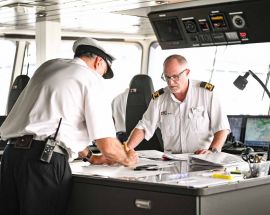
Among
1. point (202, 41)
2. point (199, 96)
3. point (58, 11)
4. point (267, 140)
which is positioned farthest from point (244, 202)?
point (58, 11)

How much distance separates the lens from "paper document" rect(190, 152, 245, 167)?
386 cm

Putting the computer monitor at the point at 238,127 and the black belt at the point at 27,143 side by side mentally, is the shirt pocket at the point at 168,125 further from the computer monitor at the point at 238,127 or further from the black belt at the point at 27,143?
the black belt at the point at 27,143

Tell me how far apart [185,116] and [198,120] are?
4.5 inches

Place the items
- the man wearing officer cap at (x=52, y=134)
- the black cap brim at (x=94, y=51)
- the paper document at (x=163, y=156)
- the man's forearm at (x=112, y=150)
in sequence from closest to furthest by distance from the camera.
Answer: the man wearing officer cap at (x=52, y=134), the man's forearm at (x=112, y=150), the black cap brim at (x=94, y=51), the paper document at (x=163, y=156)

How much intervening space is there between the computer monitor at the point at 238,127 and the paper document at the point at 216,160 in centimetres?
194

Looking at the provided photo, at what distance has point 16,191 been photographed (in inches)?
140

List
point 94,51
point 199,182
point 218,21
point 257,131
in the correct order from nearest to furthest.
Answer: point 199,182 → point 94,51 → point 257,131 → point 218,21

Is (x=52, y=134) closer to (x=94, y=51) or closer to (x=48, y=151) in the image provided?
(x=48, y=151)

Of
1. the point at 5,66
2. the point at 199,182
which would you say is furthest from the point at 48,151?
the point at 5,66

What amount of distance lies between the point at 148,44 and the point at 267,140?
14.7ft

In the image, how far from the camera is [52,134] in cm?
346

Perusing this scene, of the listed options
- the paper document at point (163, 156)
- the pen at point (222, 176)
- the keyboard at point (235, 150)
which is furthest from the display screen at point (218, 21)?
the pen at point (222, 176)

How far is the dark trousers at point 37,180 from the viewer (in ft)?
11.2

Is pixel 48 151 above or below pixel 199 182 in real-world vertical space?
above
